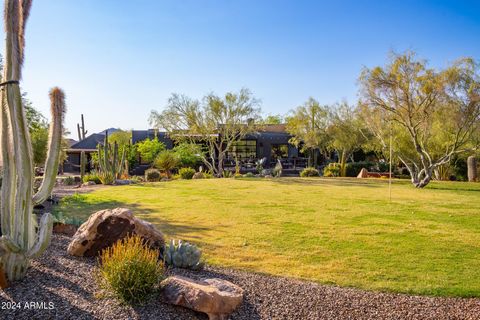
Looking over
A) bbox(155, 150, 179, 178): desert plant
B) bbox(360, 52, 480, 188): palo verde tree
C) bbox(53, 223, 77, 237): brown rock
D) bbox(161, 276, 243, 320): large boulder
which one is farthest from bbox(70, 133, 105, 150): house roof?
bbox(161, 276, 243, 320): large boulder

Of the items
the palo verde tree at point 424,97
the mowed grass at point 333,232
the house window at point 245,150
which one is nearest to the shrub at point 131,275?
the mowed grass at point 333,232

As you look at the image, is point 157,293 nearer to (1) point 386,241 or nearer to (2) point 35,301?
(2) point 35,301

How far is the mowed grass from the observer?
18.7 ft

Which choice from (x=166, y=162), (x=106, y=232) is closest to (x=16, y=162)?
(x=106, y=232)

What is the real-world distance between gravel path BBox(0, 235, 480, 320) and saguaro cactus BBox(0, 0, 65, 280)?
371 mm

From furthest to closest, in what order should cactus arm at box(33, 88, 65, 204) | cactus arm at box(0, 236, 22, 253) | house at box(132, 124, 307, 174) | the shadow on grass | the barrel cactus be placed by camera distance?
house at box(132, 124, 307, 174), the shadow on grass, the barrel cactus, cactus arm at box(33, 88, 65, 204), cactus arm at box(0, 236, 22, 253)

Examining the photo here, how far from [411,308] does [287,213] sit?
6.50m

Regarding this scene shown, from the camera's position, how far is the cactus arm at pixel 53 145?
4652 millimetres

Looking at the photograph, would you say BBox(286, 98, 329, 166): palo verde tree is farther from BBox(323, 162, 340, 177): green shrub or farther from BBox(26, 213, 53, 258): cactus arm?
BBox(26, 213, 53, 258): cactus arm

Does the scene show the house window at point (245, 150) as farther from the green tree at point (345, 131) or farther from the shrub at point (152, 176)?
the shrub at point (152, 176)

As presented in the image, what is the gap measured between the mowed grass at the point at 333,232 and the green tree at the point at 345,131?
15.0 metres

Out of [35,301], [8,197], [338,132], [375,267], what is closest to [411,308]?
[375,267]

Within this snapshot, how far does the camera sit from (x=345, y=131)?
101 feet

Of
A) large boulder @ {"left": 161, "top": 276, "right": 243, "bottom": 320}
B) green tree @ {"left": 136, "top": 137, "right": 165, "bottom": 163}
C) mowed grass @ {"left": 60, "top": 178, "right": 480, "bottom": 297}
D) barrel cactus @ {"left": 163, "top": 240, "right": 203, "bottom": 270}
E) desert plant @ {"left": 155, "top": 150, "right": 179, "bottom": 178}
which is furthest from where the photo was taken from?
green tree @ {"left": 136, "top": 137, "right": 165, "bottom": 163}
